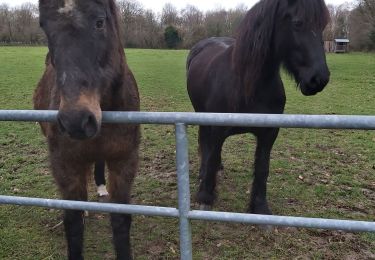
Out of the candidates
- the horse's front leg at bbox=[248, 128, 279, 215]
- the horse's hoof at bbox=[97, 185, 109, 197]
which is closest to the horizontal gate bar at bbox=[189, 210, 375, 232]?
the horse's front leg at bbox=[248, 128, 279, 215]

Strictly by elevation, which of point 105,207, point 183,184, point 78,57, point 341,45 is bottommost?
point 105,207

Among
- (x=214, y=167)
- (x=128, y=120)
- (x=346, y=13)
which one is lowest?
(x=214, y=167)

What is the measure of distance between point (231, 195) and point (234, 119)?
294 cm

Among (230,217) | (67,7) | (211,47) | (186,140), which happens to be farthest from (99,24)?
(211,47)

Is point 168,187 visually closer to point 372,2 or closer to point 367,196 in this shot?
point 367,196

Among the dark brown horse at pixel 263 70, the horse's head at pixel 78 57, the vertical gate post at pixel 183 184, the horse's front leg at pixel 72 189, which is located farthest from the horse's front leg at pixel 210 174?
the vertical gate post at pixel 183 184

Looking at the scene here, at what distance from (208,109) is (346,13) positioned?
161 feet

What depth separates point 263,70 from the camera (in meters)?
3.62

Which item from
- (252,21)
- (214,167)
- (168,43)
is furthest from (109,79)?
(168,43)

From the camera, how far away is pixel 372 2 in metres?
38.4

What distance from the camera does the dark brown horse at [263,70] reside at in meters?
3.20

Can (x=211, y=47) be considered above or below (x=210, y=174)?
above

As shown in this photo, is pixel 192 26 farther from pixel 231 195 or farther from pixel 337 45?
pixel 231 195

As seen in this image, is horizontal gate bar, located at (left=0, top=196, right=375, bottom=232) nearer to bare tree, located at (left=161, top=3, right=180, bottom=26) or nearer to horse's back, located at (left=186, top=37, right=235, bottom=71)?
Result: horse's back, located at (left=186, top=37, right=235, bottom=71)
